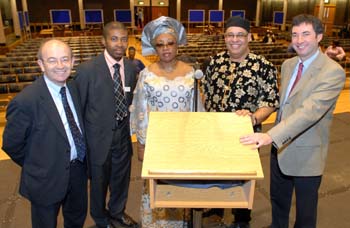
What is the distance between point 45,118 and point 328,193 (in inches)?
109

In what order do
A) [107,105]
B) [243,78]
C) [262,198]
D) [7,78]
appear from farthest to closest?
[7,78], [262,198], [107,105], [243,78]

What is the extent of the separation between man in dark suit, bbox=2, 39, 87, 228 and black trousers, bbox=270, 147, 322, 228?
136 centimetres

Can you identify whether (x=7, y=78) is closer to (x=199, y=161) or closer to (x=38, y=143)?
(x=38, y=143)

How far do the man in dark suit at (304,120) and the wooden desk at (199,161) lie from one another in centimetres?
13

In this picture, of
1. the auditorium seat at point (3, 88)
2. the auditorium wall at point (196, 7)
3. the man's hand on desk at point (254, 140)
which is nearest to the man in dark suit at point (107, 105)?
the man's hand on desk at point (254, 140)

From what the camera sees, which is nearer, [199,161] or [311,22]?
[199,161]

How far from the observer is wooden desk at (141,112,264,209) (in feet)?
3.87

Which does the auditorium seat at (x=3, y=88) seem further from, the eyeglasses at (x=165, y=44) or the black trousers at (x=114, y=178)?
the eyeglasses at (x=165, y=44)

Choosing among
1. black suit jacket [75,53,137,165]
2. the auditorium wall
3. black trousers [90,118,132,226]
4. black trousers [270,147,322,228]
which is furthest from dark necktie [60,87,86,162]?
the auditorium wall

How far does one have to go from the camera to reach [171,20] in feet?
6.33

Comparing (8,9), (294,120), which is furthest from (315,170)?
(8,9)

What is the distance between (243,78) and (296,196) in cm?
86

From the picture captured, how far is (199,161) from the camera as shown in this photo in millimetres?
1246

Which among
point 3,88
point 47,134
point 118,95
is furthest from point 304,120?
point 3,88
